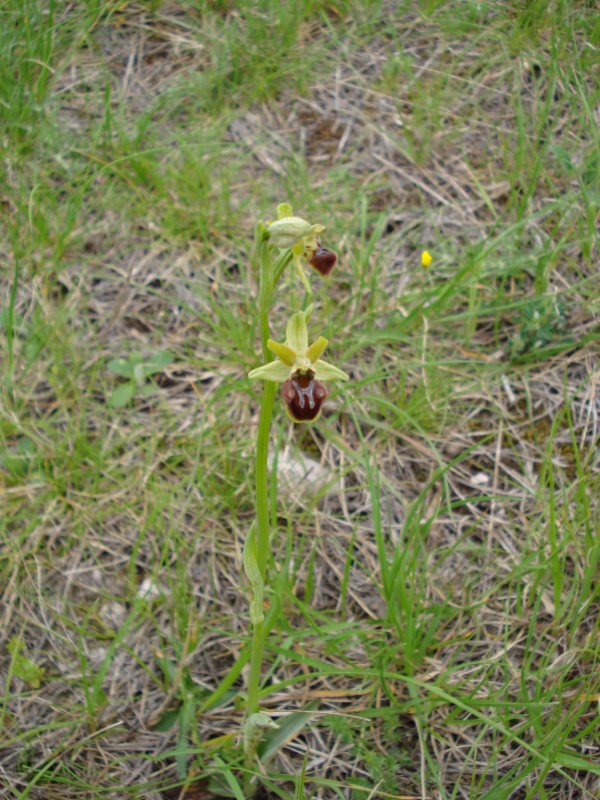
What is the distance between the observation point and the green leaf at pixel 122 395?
243 cm

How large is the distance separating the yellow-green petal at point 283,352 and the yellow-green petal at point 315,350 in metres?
0.03

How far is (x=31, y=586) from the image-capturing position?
6.88ft

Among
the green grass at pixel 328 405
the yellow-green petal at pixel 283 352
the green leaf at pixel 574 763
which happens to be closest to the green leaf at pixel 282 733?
the green grass at pixel 328 405

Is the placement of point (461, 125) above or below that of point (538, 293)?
above

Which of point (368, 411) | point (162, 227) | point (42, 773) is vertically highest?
point (162, 227)

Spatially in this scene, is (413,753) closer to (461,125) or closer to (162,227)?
(162,227)

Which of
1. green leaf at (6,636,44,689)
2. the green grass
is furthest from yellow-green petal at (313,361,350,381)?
green leaf at (6,636,44,689)

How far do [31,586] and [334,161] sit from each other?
6.70ft

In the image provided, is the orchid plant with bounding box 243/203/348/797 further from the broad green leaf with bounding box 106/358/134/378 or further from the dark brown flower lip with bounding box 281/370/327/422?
the broad green leaf with bounding box 106/358/134/378

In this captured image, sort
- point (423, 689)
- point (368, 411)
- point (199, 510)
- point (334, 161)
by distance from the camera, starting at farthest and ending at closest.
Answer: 1. point (334, 161)
2. point (368, 411)
3. point (199, 510)
4. point (423, 689)

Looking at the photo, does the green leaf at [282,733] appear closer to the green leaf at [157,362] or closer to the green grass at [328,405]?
the green grass at [328,405]

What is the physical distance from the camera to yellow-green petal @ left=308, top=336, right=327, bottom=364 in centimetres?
153

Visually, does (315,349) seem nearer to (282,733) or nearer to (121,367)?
A: (282,733)

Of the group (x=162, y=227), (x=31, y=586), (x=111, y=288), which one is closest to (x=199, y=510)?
(x=31, y=586)
